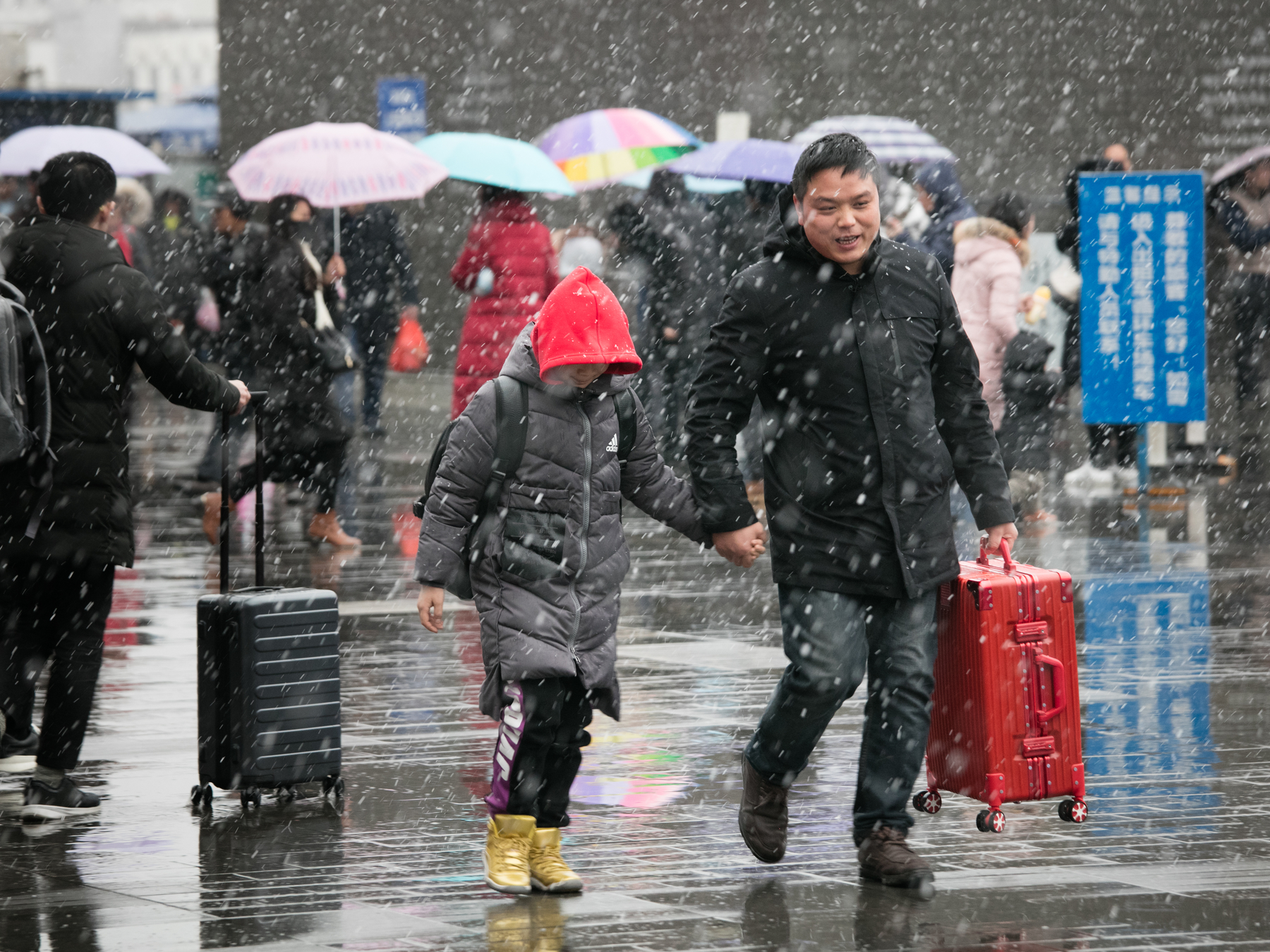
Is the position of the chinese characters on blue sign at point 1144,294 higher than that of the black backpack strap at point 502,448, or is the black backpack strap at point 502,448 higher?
the chinese characters on blue sign at point 1144,294

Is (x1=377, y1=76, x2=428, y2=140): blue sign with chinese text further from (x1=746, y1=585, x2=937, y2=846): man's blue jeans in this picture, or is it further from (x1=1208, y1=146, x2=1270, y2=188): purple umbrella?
(x1=746, y1=585, x2=937, y2=846): man's blue jeans

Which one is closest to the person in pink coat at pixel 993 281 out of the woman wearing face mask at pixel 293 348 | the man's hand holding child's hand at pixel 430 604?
the woman wearing face mask at pixel 293 348

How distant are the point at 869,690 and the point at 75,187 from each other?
122 inches

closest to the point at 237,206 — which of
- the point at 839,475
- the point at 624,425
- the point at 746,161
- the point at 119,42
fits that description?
the point at 746,161

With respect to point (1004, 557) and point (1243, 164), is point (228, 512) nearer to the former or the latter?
point (1004, 557)

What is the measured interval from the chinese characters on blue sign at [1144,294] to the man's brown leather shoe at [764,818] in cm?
1038

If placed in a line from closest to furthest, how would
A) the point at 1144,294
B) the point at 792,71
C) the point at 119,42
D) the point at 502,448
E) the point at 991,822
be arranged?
the point at 502,448 < the point at 991,822 < the point at 1144,294 < the point at 792,71 < the point at 119,42

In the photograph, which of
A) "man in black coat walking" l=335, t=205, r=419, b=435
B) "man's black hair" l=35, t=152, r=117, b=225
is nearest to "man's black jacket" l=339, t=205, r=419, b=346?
"man in black coat walking" l=335, t=205, r=419, b=435

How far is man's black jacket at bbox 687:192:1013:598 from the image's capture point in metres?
5.59

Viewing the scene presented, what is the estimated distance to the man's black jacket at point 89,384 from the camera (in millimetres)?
6734

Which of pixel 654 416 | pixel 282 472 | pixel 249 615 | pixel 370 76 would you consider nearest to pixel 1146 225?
pixel 654 416

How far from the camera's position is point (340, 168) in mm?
16266

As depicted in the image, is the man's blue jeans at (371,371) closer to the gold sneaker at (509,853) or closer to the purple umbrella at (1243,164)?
the purple umbrella at (1243,164)

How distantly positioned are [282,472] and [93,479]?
630 centimetres
